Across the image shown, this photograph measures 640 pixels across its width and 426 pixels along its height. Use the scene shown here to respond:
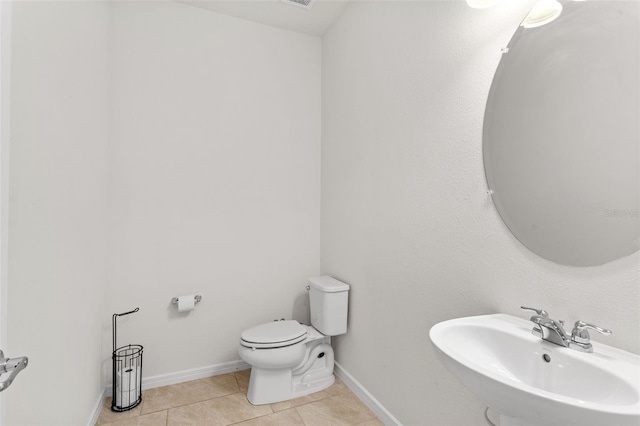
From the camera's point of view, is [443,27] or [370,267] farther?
[370,267]

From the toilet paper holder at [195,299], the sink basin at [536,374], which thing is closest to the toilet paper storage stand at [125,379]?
the toilet paper holder at [195,299]

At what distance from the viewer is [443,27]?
5.04ft

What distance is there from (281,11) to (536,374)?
2.57m

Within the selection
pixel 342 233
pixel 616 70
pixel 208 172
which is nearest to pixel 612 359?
pixel 616 70

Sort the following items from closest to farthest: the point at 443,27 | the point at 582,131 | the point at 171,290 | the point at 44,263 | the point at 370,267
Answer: the point at 582,131
the point at 44,263
the point at 443,27
the point at 370,267
the point at 171,290

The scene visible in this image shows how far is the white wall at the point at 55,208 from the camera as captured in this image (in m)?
0.96

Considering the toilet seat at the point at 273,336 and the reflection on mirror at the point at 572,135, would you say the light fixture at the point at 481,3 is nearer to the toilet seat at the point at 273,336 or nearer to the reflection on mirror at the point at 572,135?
the reflection on mirror at the point at 572,135

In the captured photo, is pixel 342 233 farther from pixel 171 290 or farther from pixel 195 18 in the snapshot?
pixel 195 18

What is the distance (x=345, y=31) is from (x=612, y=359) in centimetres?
234

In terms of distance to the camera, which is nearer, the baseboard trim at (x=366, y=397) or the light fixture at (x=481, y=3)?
the light fixture at (x=481, y=3)

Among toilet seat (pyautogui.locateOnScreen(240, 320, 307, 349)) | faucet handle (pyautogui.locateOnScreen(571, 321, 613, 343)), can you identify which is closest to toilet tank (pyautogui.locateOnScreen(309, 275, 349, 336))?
toilet seat (pyautogui.locateOnScreen(240, 320, 307, 349))

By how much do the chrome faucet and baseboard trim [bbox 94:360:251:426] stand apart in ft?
6.91

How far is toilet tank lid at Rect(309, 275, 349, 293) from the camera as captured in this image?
223cm

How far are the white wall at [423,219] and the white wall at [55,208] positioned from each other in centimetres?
151
